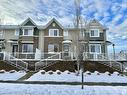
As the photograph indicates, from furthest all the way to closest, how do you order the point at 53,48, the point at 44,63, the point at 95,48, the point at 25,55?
the point at 95,48
the point at 53,48
the point at 25,55
the point at 44,63

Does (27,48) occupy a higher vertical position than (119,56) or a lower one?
higher

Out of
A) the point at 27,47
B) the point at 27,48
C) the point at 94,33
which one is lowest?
the point at 27,48

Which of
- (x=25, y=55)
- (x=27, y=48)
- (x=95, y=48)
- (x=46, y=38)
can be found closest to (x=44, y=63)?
(x=25, y=55)

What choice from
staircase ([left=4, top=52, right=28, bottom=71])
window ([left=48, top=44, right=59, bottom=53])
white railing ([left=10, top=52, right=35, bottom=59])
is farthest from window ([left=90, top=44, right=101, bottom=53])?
staircase ([left=4, top=52, right=28, bottom=71])

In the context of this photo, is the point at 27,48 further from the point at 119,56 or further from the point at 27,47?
the point at 119,56

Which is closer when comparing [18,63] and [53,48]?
[18,63]

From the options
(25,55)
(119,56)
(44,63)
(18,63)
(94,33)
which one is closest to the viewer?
(18,63)

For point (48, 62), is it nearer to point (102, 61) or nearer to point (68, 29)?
point (102, 61)

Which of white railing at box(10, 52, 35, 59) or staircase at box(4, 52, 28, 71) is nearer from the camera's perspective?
staircase at box(4, 52, 28, 71)

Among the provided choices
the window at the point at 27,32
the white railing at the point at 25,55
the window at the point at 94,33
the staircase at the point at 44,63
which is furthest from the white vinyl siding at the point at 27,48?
the window at the point at 94,33

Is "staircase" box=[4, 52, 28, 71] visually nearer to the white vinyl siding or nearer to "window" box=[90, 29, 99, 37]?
the white vinyl siding

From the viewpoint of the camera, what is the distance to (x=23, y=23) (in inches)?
1336

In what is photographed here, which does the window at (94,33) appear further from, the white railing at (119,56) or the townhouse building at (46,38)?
the white railing at (119,56)

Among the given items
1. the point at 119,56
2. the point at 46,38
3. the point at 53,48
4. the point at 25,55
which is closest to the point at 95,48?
the point at 119,56
